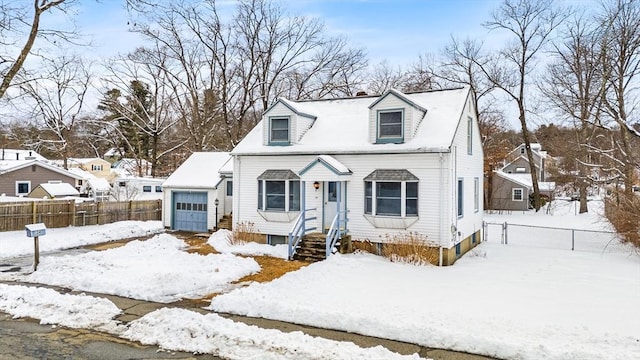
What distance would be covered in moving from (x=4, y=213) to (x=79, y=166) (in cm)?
3548

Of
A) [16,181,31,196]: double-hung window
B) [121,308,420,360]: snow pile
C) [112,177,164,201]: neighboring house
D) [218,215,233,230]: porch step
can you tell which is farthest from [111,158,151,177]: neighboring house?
[121,308,420,360]: snow pile

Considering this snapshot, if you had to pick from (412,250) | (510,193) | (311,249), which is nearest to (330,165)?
(311,249)

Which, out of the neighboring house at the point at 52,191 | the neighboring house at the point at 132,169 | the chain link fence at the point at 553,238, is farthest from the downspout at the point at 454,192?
the neighboring house at the point at 132,169

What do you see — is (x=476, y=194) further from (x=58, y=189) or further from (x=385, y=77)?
(x=58, y=189)

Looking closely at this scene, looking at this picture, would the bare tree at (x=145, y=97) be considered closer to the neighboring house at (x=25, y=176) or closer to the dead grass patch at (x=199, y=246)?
the neighboring house at (x=25, y=176)

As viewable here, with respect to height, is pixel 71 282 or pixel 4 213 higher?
pixel 4 213

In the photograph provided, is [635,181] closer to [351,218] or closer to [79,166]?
[351,218]

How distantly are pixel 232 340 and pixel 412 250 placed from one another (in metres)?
7.94

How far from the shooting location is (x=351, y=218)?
593 inches

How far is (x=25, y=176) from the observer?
3416 centimetres

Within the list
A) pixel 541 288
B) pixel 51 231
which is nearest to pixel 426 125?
pixel 541 288

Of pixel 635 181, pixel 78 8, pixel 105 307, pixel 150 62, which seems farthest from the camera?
pixel 150 62

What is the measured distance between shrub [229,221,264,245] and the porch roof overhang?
339cm

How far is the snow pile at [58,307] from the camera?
8078 mm
